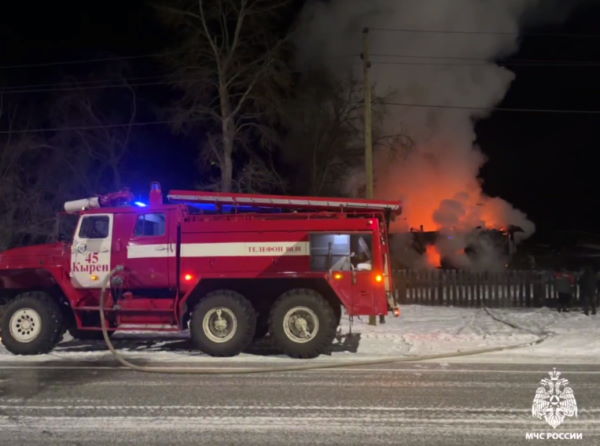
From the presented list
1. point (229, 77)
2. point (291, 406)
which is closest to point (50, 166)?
point (229, 77)

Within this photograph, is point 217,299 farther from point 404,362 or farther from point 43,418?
point 43,418

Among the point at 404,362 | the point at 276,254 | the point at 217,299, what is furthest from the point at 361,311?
the point at 217,299

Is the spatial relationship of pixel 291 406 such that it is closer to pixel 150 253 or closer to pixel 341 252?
pixel 341 252

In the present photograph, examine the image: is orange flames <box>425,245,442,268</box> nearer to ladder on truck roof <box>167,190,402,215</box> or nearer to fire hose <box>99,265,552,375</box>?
fire hose <box>99,265,552,375</box>

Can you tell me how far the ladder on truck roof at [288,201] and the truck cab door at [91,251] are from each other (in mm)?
1327

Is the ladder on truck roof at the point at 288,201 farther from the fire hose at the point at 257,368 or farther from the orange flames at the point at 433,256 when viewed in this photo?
the orange flames at the point at 433,256

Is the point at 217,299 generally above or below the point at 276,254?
below

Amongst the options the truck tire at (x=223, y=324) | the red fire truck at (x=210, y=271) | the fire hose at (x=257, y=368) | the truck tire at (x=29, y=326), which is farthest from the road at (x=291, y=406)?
the truck tire at (x=223, y=324)

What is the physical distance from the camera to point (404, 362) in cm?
918

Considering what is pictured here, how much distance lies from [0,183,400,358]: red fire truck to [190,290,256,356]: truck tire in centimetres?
2

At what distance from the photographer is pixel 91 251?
10.2 m

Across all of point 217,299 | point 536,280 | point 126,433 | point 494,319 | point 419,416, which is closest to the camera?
point 126,433

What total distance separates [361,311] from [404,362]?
3.45 feet

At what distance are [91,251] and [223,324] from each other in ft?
8.95
